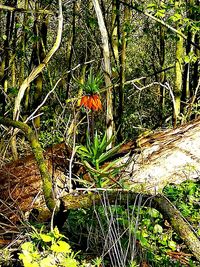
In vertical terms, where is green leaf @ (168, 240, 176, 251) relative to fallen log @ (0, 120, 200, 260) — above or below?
below

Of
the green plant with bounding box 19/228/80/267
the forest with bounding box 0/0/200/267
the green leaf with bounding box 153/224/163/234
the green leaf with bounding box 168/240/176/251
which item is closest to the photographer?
the green plant with bounding box 19/228/80/267

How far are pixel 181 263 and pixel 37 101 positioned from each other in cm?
683

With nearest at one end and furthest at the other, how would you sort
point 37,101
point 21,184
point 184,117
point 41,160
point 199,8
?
point 41,160 < point 21,184 < point 199,8 < point 184,117 < point 37,101

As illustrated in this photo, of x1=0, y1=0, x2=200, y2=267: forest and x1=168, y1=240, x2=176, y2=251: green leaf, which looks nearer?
x1=0, y1=0, x2=200, y2=267: forest

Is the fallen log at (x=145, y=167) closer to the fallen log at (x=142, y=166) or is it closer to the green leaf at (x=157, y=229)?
the fallen log at (x=142, y=166)

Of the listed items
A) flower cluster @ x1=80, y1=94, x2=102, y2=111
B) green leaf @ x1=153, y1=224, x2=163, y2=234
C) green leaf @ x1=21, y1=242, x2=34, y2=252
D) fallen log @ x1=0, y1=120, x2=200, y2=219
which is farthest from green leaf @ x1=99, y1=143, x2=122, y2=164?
green leaf @ x1=21, y1=242, x2=34, y2=252

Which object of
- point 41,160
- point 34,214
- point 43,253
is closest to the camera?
point 43,253

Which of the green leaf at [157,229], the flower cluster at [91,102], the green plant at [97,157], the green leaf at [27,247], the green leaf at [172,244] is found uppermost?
the flower cluster at [91,102]

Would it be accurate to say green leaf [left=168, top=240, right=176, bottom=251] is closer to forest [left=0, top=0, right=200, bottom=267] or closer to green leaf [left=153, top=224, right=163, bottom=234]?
forest [left=0, top=0, right=200, bottom=267]

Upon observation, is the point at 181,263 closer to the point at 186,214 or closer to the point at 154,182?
the point at 186,214

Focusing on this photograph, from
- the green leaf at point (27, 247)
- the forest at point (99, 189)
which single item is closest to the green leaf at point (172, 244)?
the forest at point (99, 189)

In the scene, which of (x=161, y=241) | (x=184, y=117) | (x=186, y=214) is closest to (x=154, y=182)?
(x=186, y=214)

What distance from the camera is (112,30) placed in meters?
10.3

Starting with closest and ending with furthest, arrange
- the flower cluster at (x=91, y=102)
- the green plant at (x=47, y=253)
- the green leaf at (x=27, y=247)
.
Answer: the green plant at (x=47, y=253), the green leaf at (x=27, y=247), the flower cluster at (x=91, y=102)
